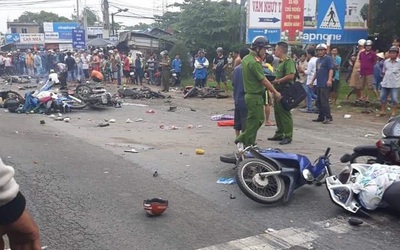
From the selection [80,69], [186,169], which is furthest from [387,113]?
[80,69]

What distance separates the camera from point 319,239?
4195mm

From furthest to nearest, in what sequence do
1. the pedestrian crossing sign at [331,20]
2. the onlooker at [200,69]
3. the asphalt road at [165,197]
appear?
the onlooker at [200,69] < the pedestrian crossing sign at [331,20] < the asphalt road at [165,197]

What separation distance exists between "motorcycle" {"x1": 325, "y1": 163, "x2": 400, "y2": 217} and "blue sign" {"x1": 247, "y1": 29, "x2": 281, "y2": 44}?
14.2m

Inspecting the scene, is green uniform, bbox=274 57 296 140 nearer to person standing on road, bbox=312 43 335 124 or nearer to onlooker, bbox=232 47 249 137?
onlooker, bbox=232 47 249 137

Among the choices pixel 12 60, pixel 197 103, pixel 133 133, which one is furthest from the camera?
pixel 12 60

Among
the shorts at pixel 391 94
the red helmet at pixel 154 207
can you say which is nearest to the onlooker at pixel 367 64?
the shorts at pixel 391 94

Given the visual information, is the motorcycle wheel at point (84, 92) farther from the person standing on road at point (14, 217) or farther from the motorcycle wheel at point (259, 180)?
the person standing on road at point (14, 217)

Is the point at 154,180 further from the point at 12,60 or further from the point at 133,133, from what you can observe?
the point at 12,60

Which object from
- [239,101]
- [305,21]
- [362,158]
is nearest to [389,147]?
[362,158]

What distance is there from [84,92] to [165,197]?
400 inches

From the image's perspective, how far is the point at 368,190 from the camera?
183 inches

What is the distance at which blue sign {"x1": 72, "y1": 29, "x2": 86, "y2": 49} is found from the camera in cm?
3145

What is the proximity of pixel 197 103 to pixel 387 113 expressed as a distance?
6.55 meters

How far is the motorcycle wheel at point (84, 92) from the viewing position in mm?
14416
